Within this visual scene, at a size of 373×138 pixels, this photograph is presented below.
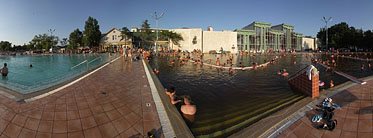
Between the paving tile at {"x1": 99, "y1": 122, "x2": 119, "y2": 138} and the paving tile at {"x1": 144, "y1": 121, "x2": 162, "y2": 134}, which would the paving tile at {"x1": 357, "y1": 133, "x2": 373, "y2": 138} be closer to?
the paving tile at {"x1": 144, "y1": 121, "x2": 162, "y2": 134}

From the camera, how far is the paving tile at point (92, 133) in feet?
9.95

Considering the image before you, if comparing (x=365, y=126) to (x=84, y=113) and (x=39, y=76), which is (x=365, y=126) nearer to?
(x=84, y=113)

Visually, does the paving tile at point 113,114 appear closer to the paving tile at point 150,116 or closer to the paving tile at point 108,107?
the paving tile at point 108,107

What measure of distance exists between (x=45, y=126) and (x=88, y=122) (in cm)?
77

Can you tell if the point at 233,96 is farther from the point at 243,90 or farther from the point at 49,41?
the point at 49,41

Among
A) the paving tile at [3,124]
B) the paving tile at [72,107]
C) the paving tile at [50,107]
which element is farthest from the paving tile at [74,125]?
the paving tile at [3,124]

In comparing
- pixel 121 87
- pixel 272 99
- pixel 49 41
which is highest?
pixel 49 41

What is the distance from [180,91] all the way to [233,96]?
2.40 m

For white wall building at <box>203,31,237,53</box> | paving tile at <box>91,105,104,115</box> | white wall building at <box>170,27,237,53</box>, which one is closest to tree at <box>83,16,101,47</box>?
white wall building at <box>170,27,237,53</box>

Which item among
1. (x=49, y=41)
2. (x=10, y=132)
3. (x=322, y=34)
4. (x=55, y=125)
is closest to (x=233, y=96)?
(x=55, y=125)

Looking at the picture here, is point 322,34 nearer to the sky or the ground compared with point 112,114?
nearer to the sky

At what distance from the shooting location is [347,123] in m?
3.69

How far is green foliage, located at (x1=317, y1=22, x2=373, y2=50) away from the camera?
46162mm

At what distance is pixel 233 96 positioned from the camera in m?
6.80
